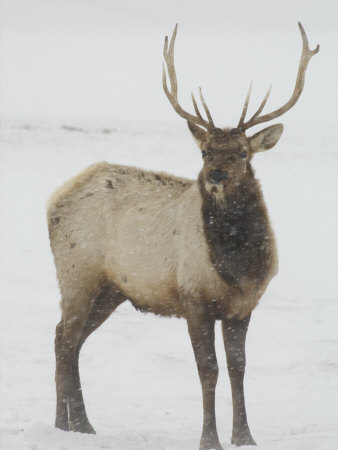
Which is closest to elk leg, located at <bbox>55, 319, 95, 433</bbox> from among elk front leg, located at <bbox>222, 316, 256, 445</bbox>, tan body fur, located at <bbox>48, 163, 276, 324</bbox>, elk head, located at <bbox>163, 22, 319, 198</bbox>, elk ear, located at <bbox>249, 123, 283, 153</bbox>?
tan body fur, located at <bbox>48, 163, 276, 324</bbox>

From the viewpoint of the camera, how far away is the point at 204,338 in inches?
215

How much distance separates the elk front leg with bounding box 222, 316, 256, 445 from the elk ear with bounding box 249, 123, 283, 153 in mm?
1255

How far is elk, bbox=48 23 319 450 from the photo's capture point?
17.8 ft

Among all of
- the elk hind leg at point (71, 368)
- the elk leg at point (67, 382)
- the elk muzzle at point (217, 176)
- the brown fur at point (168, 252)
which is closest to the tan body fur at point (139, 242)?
the brown fur at point (168, 252)

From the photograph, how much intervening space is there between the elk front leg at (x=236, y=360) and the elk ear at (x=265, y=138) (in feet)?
4.12

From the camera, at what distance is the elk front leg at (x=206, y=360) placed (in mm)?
5391

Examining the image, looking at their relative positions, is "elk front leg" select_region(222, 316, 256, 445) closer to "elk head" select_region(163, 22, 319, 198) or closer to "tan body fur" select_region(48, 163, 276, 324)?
"tan body fur" select_region(48, 163, 276, 324)

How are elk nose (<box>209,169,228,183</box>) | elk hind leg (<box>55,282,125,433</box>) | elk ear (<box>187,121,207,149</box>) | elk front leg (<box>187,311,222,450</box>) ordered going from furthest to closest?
elk hind leg (<box>55,282,125,433</box>)
elk ear (<box>187,121,207,149</box>)
elk front leg (<box>187,311,222,450</box>)
elk nose (<box>209,169,228,183</box>)

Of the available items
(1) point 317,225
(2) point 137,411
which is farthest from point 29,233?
(2) point 137,411

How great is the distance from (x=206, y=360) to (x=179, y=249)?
0.81 meters

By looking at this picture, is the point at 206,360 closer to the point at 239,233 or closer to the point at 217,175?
the point at 239,233

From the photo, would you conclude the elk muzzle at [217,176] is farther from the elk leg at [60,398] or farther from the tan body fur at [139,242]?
the elk leg at [60,398]

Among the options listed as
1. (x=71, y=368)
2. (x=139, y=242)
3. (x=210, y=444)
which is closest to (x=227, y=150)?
(x=139, y=242)

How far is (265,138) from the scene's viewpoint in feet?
18.8
